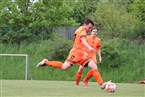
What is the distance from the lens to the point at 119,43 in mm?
29922

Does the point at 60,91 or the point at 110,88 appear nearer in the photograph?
the point at 110,88

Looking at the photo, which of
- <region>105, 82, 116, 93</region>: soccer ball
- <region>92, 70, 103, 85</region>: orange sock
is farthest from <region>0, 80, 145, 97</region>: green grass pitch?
<region>92, 70, 103, 85</region>: orange sock

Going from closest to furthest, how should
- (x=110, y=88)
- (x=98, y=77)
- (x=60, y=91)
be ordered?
(x=110, y=88)
(x=60, y=91)
(x=98, y=77)

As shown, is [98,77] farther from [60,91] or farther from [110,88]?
[60,91]

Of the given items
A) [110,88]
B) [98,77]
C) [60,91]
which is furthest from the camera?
[98,77]

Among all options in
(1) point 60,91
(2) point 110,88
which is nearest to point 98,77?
(2) point 110,88

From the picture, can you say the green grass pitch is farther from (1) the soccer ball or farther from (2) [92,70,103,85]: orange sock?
(2) [92,70,103,85]: orange sock

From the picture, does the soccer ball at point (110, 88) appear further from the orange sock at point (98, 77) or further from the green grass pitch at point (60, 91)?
the orange sock at point (98, 77)

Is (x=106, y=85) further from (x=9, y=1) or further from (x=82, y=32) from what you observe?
(x=9, y=1)

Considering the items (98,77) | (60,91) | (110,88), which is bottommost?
(60,91)

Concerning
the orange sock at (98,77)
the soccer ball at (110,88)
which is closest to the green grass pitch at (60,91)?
the soccer ball at (110,88)

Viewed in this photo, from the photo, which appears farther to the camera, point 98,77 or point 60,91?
point 98,77

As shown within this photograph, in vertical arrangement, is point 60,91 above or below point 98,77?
below

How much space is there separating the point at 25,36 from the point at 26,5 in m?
2.27
